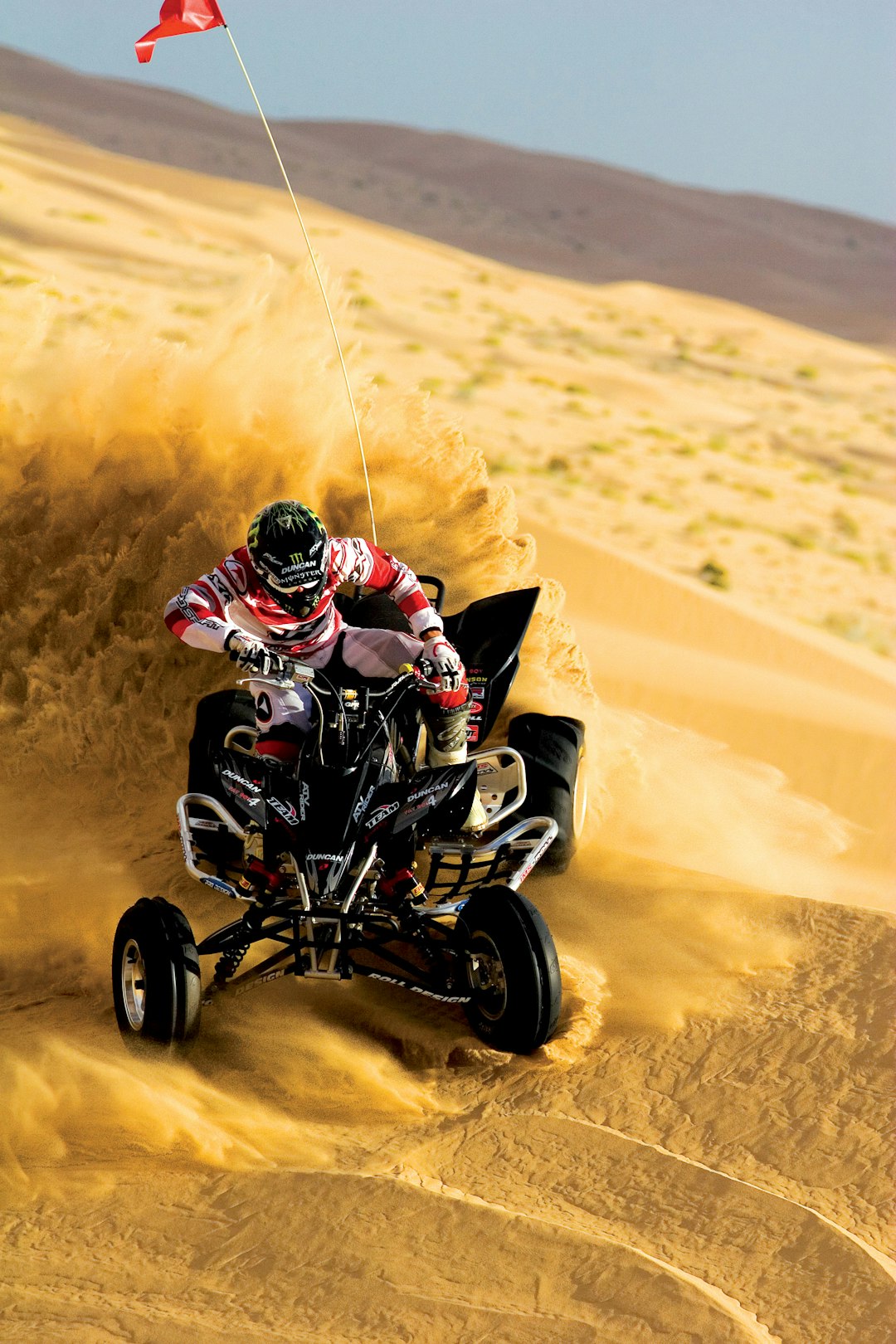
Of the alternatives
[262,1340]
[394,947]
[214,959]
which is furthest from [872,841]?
[262,1340]

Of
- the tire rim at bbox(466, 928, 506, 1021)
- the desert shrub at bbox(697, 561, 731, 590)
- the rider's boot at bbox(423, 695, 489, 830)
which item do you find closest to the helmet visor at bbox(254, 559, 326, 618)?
the rider's boot at bbox(423, 695, 489, 830)

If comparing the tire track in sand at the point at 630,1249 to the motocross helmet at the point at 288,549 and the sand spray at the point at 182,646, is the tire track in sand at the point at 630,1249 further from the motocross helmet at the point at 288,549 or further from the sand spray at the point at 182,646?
the motocross helmet at the point at 288,549

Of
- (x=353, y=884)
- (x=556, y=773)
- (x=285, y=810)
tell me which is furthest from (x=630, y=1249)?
(x=556, y=773)

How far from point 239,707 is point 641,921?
6.59 ft

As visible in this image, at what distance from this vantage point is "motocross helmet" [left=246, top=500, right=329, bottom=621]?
16.9 feet

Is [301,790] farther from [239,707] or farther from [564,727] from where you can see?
[564,727]

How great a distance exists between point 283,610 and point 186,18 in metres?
3.38

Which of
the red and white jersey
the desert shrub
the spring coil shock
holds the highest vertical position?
the red and white jersey

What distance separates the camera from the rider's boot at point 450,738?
5.40 metres

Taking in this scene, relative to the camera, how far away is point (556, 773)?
6102 millimetres

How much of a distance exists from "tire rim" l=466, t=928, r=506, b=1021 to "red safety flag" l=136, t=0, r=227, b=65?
191 inches

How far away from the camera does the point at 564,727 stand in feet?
20.9

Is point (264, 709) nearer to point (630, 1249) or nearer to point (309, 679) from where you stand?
point (309, 679)

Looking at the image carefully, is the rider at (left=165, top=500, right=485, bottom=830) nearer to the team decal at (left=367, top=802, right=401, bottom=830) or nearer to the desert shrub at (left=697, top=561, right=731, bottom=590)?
the team decal at (left=367, top=802, right=401, bottom=830)
